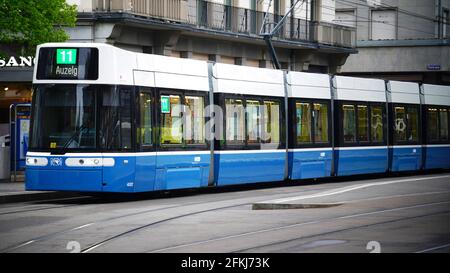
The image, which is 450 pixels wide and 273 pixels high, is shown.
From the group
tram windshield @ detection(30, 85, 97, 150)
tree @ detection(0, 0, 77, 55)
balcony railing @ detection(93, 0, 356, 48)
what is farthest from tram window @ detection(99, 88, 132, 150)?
balcony railing @ detection(93, 0, 356, 48)

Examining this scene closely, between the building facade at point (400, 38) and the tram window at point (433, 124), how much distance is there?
2150 cm

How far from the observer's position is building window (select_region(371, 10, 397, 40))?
2343 inches

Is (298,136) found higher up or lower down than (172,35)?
lower down

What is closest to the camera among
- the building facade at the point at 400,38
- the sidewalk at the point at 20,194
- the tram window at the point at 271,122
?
the sidewalk at the point at 20,194

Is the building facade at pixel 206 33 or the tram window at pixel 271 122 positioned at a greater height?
the building facade at pixel 206 33

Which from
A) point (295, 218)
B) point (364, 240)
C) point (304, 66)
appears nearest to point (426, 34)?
point (304, 66)

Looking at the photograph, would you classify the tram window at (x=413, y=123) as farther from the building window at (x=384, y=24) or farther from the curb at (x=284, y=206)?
the building window at (x=384, y=24)

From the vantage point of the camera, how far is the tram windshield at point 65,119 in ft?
70.6

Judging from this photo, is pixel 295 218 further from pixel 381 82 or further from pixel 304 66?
pixel 304 66

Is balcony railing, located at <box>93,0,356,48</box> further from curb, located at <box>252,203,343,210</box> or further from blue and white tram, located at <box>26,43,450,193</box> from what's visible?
curb, located at <box>252,203,343,210</box>

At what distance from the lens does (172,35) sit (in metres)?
36.4

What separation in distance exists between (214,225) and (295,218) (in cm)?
165

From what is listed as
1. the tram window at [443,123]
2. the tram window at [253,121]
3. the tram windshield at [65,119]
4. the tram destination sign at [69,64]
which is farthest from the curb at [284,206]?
the tram window at [443,123]

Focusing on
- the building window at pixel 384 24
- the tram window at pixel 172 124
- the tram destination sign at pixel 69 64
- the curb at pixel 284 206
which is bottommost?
the curb at pixel 284 206
